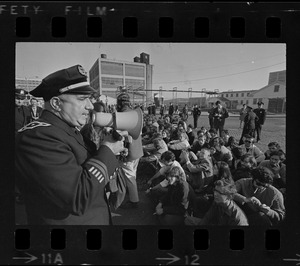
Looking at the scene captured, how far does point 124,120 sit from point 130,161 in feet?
1.23

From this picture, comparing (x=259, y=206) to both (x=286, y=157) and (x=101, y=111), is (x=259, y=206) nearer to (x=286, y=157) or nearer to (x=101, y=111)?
(x=286, y=157)

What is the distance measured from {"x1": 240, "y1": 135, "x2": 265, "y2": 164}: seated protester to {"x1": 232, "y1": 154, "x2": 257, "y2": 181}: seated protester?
0.04m

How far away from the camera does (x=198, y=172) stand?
2238 mm

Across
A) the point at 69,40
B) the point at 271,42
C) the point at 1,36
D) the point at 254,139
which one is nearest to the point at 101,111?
the point at 69,40

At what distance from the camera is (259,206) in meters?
2.22

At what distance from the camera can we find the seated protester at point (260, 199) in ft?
7.27

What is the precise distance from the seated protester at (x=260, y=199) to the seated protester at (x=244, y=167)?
39 mm

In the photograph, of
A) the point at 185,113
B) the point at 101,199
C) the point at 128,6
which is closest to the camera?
the point at 128,6

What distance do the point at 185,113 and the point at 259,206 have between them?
1.07m

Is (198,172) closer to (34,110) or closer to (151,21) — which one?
(151,21)

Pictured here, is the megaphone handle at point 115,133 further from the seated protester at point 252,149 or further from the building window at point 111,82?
the seated protester at point 252,149

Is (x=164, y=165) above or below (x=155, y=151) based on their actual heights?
below

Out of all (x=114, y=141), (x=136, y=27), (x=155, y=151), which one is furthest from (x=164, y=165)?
(x=136, y=27)

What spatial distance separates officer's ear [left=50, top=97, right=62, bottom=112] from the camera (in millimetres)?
2156
